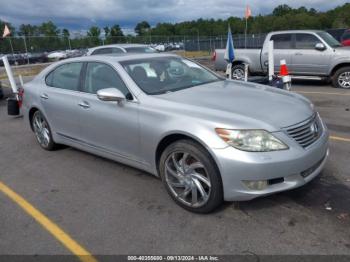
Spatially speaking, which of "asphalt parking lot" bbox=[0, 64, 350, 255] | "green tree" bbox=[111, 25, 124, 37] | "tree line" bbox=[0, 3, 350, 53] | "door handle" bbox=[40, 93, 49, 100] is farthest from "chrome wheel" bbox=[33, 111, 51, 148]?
"green tree" bbox=[111, 25, 124, 37]

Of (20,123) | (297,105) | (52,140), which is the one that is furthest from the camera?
(20,123)

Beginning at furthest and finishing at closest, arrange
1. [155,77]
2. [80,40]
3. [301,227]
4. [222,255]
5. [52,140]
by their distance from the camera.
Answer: [80,40] < [52,140] < [155,77] < [301,227] < [222,255]

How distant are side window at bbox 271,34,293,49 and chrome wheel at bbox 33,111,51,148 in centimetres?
871

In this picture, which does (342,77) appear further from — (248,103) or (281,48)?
(248,103)

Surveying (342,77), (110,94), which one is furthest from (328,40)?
(110,94)

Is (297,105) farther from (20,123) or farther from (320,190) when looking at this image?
(20,123)

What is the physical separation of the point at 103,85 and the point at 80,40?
40724 mm

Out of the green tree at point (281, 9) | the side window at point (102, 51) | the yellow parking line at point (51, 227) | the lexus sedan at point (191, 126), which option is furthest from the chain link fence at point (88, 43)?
the green tree at point (281, 9)

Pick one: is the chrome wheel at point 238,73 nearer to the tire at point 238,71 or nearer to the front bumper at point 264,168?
the tire at point 238,71

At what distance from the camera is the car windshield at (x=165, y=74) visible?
4363mm

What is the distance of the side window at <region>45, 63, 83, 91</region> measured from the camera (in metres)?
5.15

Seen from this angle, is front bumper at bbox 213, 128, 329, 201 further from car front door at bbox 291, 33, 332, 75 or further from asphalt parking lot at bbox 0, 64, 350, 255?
car front door at bbox 291, 33, 332, 75

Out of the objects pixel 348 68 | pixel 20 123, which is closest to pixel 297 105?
pixel 20 123

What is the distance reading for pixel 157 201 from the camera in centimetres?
407
